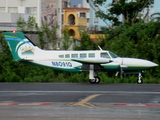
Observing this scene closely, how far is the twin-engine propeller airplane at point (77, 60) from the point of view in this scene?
30.6 metres

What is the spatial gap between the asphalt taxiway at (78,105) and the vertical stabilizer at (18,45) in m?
8.27

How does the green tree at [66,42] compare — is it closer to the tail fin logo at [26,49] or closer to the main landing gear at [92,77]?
the tail fin logo at [26,49]

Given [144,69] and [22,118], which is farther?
[144,69]

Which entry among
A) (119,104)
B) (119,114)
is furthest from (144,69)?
(119,114)

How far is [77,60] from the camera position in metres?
30.8

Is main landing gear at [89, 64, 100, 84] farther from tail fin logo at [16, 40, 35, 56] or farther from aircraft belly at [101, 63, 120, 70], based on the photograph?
tail fin logo at [16, 40, 35, 56]

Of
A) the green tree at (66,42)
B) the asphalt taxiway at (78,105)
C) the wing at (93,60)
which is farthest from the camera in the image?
the green tree at (66,42)

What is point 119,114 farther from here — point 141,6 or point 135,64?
point 141,6

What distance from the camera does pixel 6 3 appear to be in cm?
8344

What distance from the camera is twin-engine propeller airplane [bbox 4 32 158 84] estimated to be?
100 feet

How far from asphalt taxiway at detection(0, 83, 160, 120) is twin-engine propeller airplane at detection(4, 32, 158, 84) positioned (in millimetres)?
6903

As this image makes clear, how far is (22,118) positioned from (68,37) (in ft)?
73.3

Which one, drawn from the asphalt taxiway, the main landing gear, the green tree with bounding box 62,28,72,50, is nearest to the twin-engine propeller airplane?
the main landing gear

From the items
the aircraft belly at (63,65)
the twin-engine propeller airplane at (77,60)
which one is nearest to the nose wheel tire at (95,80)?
the twin-engine propeller airplane at (77,60)
